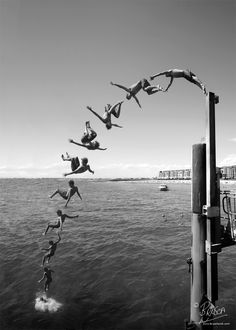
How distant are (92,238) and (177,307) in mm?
13624

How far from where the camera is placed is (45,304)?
10.8 m

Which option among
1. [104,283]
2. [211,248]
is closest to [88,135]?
[211,248]

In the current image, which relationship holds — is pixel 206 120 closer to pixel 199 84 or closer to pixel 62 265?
pixel 199 84

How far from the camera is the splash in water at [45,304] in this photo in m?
10.5

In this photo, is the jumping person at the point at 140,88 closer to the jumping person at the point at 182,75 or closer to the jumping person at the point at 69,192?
the jumping person at the point at 182,75

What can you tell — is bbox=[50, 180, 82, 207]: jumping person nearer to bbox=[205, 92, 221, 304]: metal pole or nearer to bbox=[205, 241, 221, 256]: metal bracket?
bbox=[205, 92, 221, 304]: metal pole

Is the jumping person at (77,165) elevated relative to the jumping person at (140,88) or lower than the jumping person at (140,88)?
lower

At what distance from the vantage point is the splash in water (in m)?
10.5

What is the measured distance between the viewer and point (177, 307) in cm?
1053
